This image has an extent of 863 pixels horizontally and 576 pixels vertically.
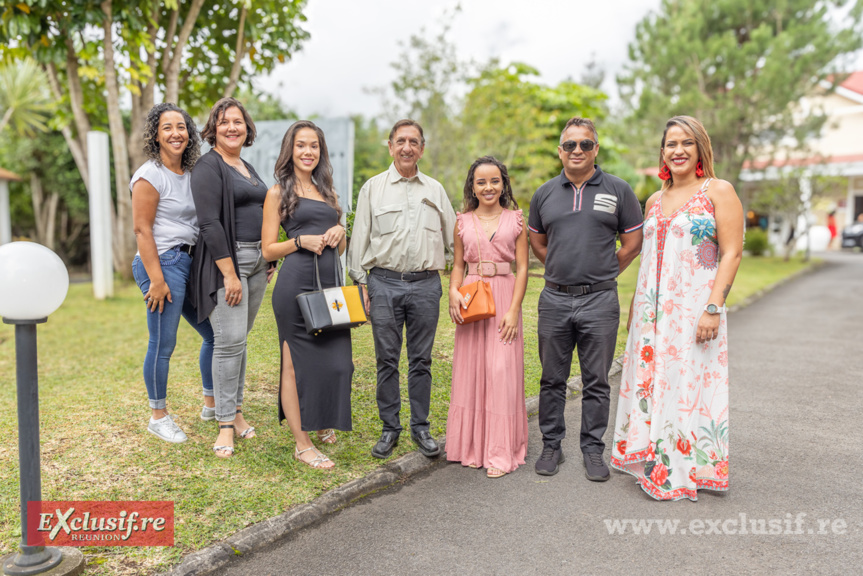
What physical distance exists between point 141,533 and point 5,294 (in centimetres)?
132

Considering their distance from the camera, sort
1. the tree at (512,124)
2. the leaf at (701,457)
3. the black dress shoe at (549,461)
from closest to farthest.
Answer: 1. the leaf at (701,457)
2. the black dress shoe at (549,461)
3. the tree at (512,124)

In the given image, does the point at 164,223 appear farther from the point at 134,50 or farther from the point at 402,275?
the point at 134,50

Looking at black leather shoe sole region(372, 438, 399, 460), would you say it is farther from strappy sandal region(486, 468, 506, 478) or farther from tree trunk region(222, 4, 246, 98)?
tree trunk region(222, 4, 246, 98)

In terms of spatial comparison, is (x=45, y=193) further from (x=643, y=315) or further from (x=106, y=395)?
(x=643, y=315)

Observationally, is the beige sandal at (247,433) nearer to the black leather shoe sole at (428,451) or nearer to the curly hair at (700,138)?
the black leather shoe sole at (428,451)

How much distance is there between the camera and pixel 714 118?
17984 mm

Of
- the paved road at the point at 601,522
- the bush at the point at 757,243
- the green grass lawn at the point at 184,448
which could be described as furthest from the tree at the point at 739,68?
the paved road at the point at 601,522

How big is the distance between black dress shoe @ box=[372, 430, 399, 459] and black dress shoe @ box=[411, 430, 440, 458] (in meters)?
0.14

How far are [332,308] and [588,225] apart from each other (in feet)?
5.01

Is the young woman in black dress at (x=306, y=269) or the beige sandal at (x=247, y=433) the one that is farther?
the beige sandal at (x=247, y=433)

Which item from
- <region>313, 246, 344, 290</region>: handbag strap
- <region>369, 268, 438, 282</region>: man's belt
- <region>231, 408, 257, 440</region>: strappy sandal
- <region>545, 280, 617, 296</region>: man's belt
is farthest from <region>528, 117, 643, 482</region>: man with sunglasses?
<region>231, 408, 257, 440</region>: strappy sandal

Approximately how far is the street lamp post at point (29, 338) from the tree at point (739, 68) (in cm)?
1774

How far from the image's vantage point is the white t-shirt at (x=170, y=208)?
12.7ft

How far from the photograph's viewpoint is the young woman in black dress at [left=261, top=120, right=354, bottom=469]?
3.71 meters
